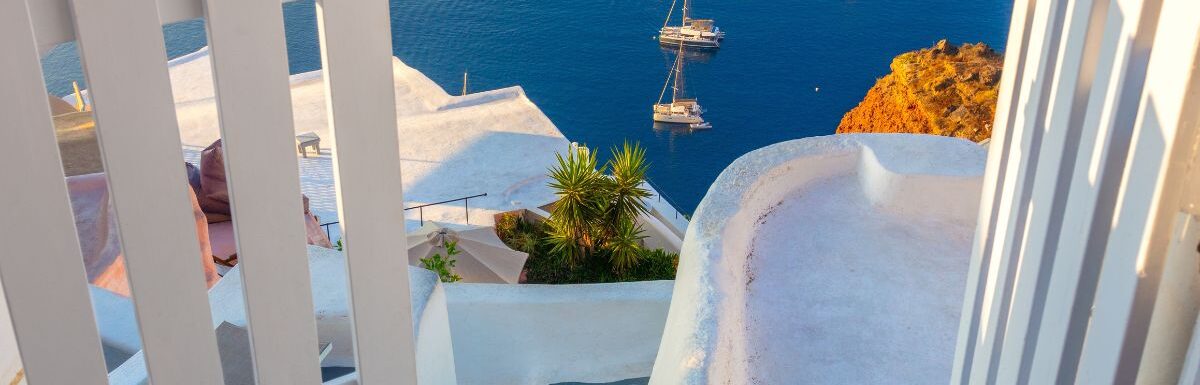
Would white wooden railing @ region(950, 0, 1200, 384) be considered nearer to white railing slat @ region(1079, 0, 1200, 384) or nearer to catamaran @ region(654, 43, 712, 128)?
white railing slat @ region(1079, 0, 1200, 384)

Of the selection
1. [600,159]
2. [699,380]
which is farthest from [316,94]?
[699,380]

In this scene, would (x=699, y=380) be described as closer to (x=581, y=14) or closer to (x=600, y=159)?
(x=600, y=159)

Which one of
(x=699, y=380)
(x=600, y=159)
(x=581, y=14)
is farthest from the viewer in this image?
(x=581, y=14)

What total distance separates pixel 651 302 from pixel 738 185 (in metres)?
4.01

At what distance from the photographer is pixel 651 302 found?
9.23 meters

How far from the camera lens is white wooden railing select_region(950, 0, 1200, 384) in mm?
1039

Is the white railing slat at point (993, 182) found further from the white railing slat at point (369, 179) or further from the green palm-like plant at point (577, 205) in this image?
the green palm-like plant at point (577, 205)

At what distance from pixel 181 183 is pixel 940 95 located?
20.5m

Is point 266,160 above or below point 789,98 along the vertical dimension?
above

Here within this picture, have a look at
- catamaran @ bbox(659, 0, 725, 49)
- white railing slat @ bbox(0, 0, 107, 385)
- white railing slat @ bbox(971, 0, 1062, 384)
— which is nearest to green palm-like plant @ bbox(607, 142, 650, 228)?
white railing slat @ bbox(971, 0, 1062, 384)

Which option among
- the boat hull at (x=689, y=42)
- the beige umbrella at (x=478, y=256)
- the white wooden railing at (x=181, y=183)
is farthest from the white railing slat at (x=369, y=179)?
the boat hull at (x=689, y=42)

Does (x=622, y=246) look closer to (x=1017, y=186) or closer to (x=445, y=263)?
(x=445, y=263)

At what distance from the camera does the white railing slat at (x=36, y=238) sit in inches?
51.3

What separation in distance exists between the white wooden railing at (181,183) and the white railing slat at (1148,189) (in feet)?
3.47
